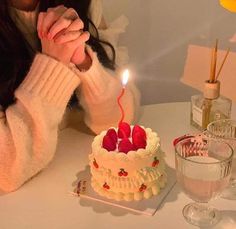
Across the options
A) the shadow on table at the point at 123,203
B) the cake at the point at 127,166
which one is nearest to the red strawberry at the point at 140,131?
the cake at the point at 127,166

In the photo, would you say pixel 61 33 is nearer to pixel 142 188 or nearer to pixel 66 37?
pixel 66 37

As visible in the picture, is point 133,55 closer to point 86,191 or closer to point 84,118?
point 84,118

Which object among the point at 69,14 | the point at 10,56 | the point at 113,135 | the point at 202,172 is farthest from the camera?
the point at 10,56

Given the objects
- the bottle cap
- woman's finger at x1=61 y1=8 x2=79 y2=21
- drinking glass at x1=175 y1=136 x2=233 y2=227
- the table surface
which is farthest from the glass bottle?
woman's finger at x1=61 y1=8 x2=79 y2=21

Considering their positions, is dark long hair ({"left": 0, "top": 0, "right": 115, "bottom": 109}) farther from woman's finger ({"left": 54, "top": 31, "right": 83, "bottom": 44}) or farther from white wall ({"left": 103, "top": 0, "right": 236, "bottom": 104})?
white wall ({"left": 103, "top": 0, "right": 236, "bottom": 104})

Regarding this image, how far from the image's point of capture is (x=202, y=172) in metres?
0.72

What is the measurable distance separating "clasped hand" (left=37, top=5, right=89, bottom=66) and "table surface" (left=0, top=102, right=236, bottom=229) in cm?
22

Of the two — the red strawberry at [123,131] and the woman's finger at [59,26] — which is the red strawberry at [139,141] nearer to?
the red strawberry at [123,131]

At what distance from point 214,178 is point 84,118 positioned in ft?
1.54

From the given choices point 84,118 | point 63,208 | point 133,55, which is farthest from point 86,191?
point 133,55

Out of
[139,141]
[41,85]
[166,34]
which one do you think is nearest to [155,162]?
[139,141]

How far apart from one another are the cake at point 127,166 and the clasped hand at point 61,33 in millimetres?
207

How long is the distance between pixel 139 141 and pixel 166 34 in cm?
67

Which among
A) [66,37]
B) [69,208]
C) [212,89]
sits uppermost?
[66,37]
